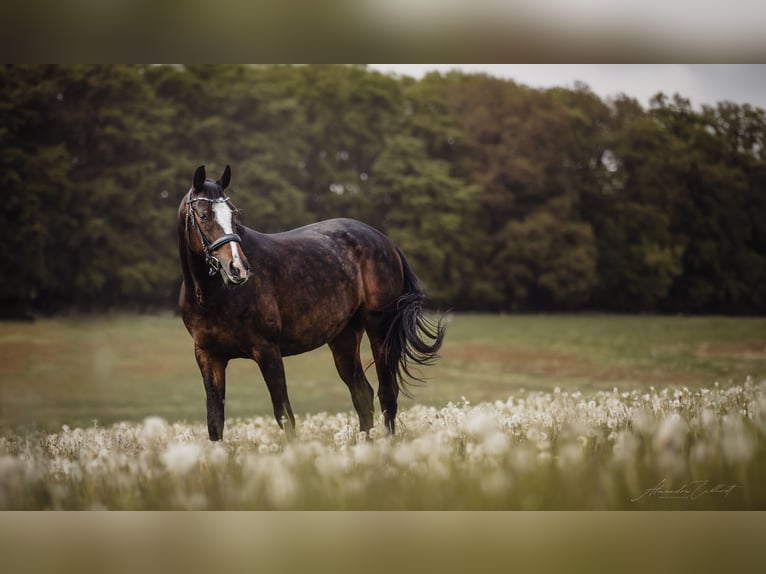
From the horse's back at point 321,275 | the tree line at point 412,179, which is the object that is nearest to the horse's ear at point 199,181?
the horse's back at point 321,275

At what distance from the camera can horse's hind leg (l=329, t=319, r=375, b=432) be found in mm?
7996

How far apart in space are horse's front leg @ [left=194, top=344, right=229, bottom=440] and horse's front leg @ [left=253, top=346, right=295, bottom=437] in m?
0.35

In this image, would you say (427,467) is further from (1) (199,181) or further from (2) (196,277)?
(1) (199,181)

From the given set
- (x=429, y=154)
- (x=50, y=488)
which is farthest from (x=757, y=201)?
(x=50, y=488)

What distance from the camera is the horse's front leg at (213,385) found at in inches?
269

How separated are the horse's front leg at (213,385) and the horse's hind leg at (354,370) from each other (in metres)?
1.44

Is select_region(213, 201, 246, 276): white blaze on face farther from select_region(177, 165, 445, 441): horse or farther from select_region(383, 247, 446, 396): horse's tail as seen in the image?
select_region(383, 247, 446, 396): horse's tail

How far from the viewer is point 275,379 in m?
6.84

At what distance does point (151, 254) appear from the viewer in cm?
2095

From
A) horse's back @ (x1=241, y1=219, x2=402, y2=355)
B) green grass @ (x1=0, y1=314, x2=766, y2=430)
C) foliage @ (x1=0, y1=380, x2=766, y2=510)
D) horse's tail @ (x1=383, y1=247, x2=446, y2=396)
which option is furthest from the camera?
green grass @ (x1=0, y1=314, x2=766, y2=430)

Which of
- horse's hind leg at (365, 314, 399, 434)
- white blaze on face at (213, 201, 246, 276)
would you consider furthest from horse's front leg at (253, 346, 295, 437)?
horse's hind leg at (365, 314, 399, 434)

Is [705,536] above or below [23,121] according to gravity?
below

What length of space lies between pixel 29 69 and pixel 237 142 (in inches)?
215
